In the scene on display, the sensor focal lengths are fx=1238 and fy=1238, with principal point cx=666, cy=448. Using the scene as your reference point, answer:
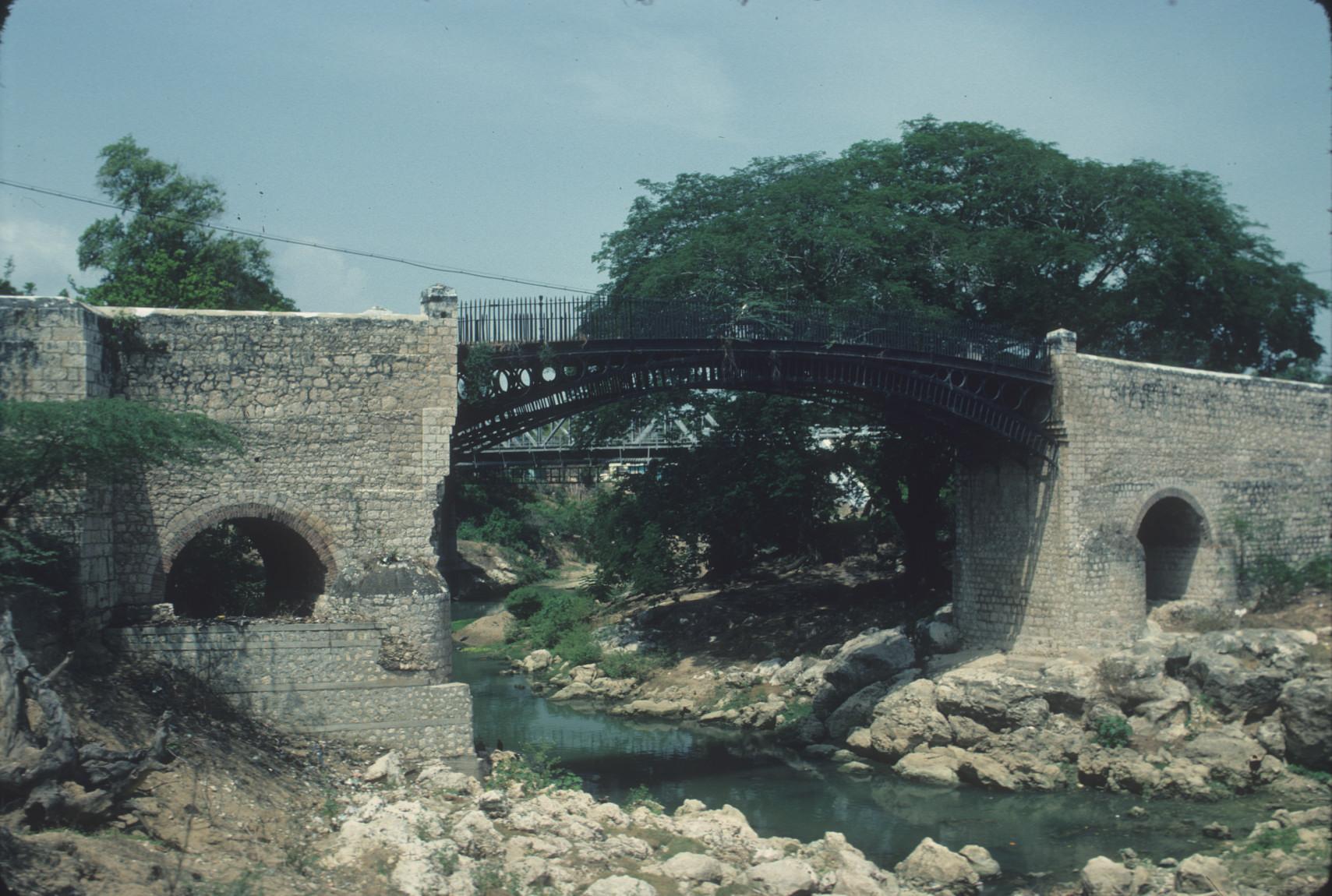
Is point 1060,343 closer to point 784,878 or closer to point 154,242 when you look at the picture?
point 784,878

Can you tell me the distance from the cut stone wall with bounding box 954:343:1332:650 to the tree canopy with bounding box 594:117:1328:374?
A: 16.2 feet

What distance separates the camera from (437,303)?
1584 centimetres

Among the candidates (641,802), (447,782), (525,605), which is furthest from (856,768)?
(525,605)

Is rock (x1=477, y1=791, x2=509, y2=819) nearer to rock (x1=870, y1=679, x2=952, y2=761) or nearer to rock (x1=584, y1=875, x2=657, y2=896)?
rock (x1=584, y1=875, x2=657, y2=896)

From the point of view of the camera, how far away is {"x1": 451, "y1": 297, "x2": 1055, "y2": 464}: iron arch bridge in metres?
17.3

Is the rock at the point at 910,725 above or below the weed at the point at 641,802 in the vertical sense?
above

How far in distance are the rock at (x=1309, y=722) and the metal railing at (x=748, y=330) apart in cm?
698

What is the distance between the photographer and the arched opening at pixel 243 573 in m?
16.6

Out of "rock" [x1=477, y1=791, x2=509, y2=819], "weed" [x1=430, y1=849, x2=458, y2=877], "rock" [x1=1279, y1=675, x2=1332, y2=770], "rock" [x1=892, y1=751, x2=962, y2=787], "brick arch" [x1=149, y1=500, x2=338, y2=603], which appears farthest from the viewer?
"rock" [x1=892, y1=751, x2=962, y2=787]

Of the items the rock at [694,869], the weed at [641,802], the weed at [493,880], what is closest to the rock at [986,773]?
the weed at [641,802]

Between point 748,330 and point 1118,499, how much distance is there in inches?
339

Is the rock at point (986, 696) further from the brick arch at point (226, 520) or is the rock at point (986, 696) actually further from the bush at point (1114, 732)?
the brick arch at point (226, 520)

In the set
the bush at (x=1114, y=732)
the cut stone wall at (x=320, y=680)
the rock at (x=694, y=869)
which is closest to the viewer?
the rock at (x=694, y=869)

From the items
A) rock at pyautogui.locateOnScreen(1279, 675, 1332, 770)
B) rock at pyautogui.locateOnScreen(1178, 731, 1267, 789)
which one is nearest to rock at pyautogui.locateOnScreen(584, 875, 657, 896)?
rock at pyautogui.locateOnScreen(1178, 731, 1267, 789)
